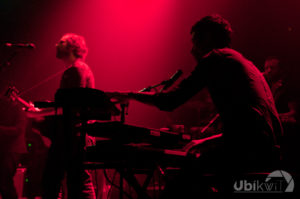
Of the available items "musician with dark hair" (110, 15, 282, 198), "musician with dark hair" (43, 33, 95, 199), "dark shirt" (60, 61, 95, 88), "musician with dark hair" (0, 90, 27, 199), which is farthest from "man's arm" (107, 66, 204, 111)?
"musician with dark hair" (0, 90, 27, 199)

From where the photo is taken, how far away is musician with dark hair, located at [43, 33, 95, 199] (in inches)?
76.8

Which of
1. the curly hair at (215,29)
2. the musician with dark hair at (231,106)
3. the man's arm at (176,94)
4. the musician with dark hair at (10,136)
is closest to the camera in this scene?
the musician with dark hair at (231,106)

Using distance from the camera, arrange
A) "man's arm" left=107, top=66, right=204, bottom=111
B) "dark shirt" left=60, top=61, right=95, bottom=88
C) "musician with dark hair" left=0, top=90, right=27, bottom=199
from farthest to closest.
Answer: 1. "musician with dark hair" left=0, top=90, right=27, bottom=199
2. "dark shirt" left=60, top=61, right=95, bottom=88
3. "man's arm" left=107, top=66, right=204, bottom=111

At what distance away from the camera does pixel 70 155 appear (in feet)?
6.48

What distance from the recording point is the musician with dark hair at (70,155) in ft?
6.40

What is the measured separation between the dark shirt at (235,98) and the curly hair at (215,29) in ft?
0.53

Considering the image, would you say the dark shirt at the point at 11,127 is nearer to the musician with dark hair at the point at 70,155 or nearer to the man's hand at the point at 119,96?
the musician with dark hair at the point at 70,155

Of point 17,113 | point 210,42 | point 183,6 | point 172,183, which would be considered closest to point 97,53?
point 183,6

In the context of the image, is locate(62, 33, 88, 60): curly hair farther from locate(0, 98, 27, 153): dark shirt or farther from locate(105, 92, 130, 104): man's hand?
locate(105, 92, 130, 104): man's hand

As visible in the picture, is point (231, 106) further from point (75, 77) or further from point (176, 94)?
point (75, 77)

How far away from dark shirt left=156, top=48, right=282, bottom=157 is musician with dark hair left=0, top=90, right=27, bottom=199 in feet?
11.3

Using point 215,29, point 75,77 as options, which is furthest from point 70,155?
point 75,77

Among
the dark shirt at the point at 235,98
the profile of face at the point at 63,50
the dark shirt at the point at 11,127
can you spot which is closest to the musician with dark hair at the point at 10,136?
the dark shirt at the point at 11,127

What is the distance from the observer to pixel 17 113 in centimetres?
470
